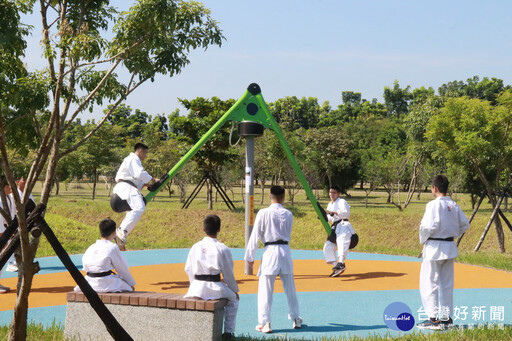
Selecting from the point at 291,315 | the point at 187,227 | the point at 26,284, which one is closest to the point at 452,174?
the point at 187,227

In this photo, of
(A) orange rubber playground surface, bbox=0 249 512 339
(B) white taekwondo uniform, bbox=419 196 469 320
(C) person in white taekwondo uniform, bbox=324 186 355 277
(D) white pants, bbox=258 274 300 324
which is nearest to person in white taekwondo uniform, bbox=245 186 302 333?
(D) white pants, bbox=258 274 300 324

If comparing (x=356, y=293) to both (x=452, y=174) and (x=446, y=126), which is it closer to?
(x=446, y=126)

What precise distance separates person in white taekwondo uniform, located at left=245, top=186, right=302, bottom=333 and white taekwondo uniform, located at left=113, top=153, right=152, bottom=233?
327 cm

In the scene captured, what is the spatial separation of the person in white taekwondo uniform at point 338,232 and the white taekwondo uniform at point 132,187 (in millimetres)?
3642

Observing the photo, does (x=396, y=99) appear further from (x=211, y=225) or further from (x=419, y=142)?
(x=211, y=225)

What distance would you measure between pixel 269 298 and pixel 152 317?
5.15 feet

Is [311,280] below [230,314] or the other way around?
below

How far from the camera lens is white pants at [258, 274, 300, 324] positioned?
6.43 meters

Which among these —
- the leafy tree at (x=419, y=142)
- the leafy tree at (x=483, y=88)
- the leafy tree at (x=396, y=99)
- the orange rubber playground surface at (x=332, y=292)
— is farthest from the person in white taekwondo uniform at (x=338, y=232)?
the leafy tree at (x=396, y=99)

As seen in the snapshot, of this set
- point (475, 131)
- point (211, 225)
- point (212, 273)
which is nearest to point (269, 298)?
point (212, 273)

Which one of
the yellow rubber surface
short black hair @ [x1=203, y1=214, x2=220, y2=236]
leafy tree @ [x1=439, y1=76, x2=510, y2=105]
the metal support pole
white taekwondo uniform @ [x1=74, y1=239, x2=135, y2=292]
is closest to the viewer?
short black hair @ [x1=203, y1=214, x2=220, y2=236]

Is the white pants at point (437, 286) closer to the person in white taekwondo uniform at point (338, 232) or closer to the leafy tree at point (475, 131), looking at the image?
the person in white taekwondo uniform at point (338, 232)

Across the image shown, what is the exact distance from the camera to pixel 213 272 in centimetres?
568

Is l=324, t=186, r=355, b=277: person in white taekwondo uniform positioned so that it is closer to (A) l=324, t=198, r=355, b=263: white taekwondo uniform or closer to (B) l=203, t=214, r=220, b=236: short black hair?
(A) l=324, t=198, r=355, b=263: white taekwondo uniform
